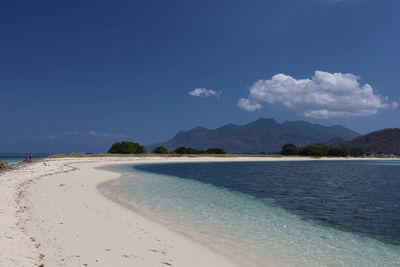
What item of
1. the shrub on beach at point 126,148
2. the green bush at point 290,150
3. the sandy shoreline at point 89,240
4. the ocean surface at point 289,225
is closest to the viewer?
the sandy shoreline at point 89,240

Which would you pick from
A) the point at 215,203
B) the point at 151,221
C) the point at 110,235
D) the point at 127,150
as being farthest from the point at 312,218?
the point at 127,150

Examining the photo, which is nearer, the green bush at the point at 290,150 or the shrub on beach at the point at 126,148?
the shrub on beach at the point at 126,148

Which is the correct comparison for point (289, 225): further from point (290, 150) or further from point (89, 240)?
point (290, 150)

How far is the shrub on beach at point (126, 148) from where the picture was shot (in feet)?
359

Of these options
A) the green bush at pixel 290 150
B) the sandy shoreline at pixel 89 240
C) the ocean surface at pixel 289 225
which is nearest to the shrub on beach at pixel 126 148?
the ocean surface at pixel 289 225

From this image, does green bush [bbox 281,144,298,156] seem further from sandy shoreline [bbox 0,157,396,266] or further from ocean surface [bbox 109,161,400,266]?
sandy shoreline [bbox 0,157,396,266]

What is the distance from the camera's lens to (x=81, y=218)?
11.9 m

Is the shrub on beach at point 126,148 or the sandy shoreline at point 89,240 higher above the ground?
the shrub on beach at point 126,148

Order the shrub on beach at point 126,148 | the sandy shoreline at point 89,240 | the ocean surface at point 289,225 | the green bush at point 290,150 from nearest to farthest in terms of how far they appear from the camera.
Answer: the sandy shoreline at point 89,240
the ocean surface at point 289,225
the shrub on beach at point 126,148
the green bush at point 290,150

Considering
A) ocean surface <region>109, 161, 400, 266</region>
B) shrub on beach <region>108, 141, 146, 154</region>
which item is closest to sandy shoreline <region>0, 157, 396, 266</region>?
ocean surface <region>109, 161, 400, 266</region>

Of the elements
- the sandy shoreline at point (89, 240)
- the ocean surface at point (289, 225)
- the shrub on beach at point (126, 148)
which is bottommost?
the ocean surface at point (289, 225)

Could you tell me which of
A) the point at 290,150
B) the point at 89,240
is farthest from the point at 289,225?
the point at 290,150

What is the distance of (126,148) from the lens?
109938 millimetres

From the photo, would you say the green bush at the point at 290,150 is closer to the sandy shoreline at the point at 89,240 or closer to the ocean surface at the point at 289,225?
the ocean surface at the point at 289,225
